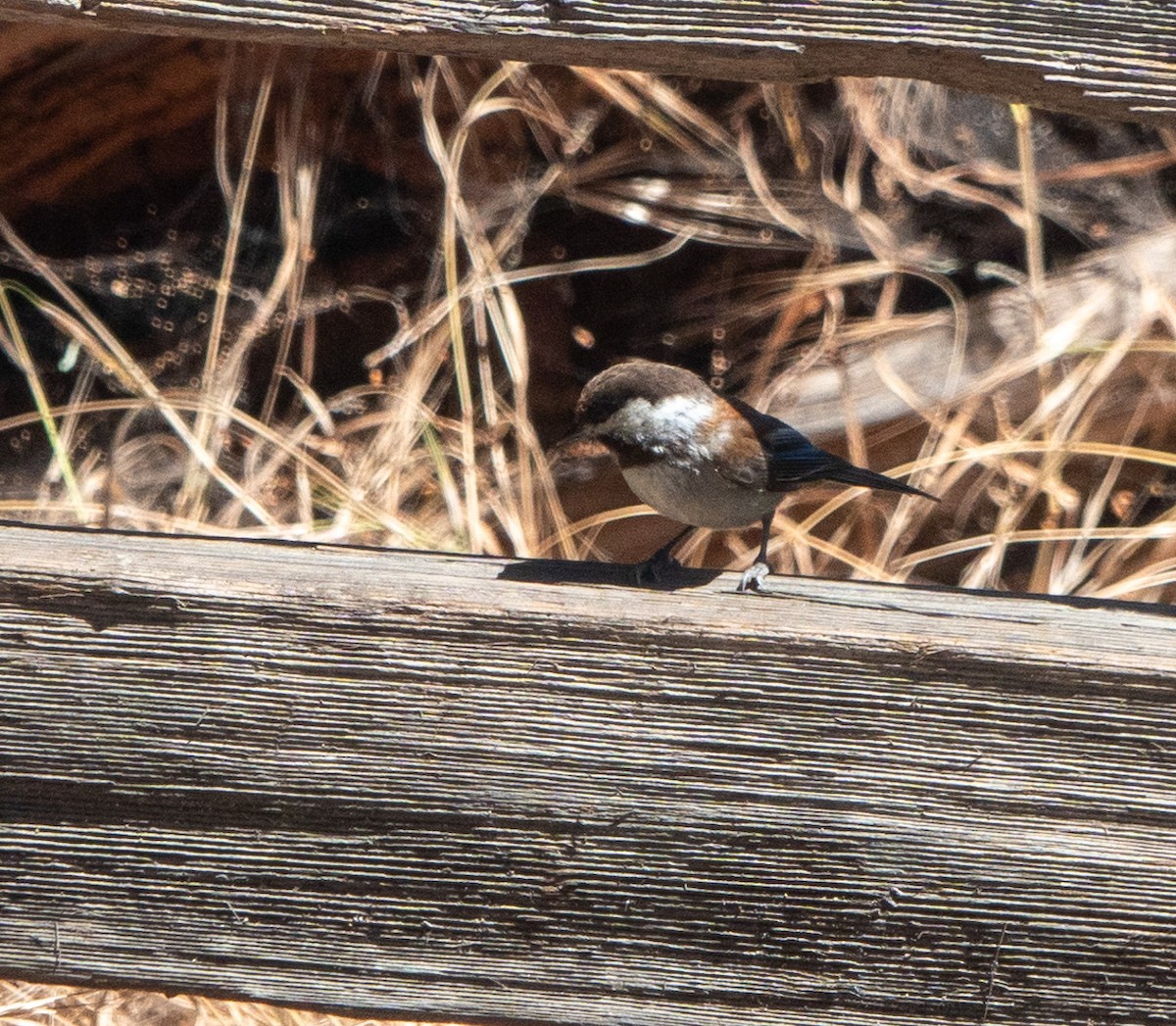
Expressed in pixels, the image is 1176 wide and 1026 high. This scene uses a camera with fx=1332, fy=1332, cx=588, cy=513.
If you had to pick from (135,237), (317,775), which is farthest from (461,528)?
(317,775)

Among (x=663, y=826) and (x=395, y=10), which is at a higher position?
(x=395, y=10)

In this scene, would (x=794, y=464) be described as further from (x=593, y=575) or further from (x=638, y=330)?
(x=593, y=575)

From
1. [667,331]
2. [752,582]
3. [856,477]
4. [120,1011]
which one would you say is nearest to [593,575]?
[752,582]

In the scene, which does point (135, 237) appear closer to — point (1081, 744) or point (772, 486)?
point (772, 486)

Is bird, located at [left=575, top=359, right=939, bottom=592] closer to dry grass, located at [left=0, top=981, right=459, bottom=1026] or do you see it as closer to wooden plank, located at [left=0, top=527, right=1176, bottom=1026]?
dry grass, located at [left=0, top=981, right=459, bottom=1026]

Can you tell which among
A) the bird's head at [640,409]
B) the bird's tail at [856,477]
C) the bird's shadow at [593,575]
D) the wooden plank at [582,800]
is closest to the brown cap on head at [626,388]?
the bird's head at [640,409]

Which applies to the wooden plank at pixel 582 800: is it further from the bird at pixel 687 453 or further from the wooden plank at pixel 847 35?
the bird at pixel 687 453

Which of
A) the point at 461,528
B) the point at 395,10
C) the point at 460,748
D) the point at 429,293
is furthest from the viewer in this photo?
the point at 429,293
